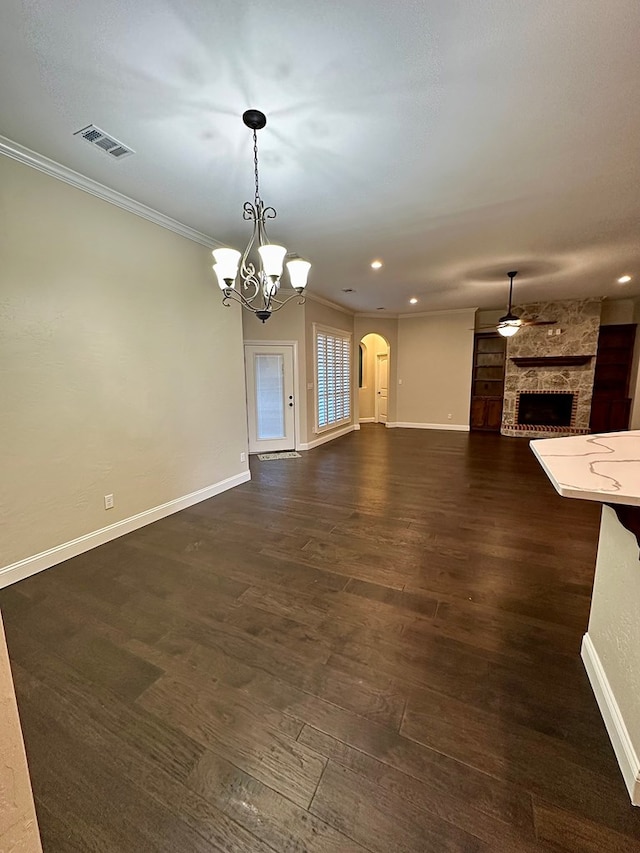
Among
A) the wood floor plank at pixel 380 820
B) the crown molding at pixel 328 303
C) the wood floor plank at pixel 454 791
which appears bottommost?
the wood floor plank at pixel 380 820

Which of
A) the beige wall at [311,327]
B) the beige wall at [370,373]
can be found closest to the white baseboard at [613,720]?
the beige wall at [311,327]

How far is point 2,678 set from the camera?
0.63m

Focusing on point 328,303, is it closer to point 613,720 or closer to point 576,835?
point 613,720

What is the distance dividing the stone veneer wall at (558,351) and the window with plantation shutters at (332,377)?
352cm

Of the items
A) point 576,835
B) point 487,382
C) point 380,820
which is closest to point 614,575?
point 576,835

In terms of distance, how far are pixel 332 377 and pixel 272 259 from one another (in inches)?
202

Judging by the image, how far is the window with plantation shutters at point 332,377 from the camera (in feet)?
22.7

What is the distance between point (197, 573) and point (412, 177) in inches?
133

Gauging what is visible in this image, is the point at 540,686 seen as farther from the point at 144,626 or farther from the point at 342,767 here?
the point at 144,626

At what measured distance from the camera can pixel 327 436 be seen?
291 inches

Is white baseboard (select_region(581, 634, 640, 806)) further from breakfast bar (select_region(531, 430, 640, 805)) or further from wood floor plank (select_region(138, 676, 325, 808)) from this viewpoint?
wood floor plank (select_region(138, 676, 325, 808))

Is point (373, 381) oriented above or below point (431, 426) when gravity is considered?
above

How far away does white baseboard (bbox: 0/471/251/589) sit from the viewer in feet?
8.18

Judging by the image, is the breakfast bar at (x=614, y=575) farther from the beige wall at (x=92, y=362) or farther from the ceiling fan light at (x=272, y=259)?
the beige wall at (x=92, y=362)
